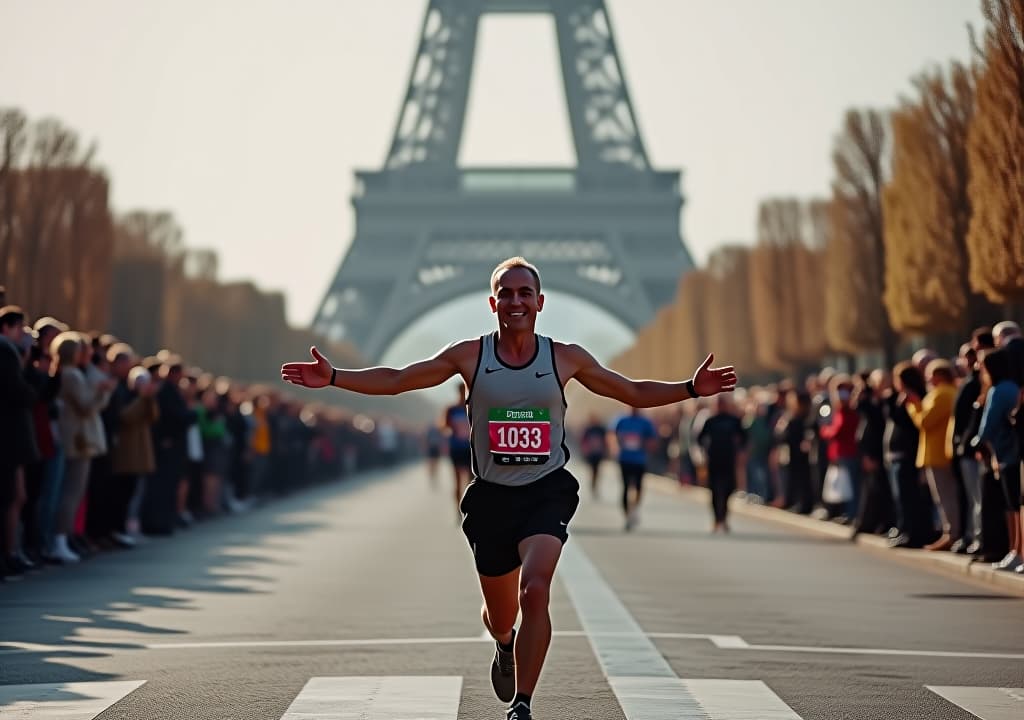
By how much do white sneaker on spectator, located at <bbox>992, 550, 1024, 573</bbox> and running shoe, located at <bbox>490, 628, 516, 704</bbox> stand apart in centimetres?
908

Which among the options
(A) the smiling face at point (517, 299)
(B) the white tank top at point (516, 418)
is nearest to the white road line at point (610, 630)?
(B) the white tank top at point (516, 418)

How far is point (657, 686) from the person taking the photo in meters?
9.67

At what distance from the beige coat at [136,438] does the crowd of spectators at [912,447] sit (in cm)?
696

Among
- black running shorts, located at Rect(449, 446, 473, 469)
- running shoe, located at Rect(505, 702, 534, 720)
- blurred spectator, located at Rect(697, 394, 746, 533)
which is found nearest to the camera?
running shoe, located at Rect(505, 702, 534, 720)

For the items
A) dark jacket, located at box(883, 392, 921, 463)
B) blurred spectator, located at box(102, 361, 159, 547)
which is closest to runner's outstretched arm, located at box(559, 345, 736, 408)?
dark jacket, located at box(883, 392, 921, 463)

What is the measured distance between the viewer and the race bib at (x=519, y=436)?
8.21m

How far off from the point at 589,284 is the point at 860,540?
81866mm

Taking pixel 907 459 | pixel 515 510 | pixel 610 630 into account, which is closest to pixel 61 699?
pixel 515 510

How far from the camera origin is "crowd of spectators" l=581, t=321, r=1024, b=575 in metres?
16.8

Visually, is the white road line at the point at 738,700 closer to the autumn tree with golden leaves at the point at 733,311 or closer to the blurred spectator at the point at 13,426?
the blurred spectator at the point at 13,426

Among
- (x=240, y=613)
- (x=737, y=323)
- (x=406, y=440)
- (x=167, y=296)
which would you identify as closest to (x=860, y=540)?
(x=240, y=613)

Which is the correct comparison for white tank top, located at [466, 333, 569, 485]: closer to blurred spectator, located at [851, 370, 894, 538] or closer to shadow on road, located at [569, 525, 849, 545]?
blurred spectator, located at [851, 370, 894, 538]

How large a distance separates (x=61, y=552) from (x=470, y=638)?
770 cm

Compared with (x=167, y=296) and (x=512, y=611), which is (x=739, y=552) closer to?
(x=512, y=611)
